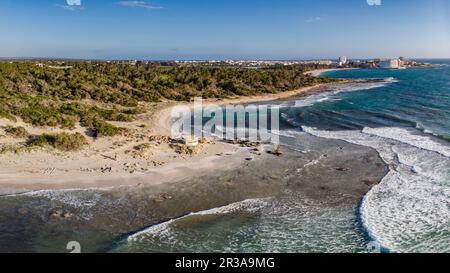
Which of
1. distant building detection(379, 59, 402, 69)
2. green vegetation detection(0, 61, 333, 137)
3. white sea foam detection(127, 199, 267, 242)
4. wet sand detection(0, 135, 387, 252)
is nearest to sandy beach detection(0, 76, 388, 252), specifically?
wet sand detection(0, 135, 387, 252)

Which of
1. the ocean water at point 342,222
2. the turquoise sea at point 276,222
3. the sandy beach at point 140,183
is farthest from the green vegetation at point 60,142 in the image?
the ocean water at point 342,222

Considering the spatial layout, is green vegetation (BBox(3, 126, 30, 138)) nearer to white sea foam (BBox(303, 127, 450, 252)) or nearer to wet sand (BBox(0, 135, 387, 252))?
wet sand (BBox(0, 135, 387, 252))

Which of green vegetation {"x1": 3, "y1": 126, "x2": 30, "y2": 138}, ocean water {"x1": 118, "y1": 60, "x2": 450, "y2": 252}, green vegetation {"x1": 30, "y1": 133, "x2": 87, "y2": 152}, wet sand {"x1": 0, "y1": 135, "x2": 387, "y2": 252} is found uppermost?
green vegetation {"x1": 3, "y1": 126, "x2": 30, "y2": 138}

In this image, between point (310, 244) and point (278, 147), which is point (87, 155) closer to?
point (278, 147)

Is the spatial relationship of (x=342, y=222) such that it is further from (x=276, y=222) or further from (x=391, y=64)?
(x=391, y=64)

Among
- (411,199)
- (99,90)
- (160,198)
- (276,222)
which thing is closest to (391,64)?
(99,90)

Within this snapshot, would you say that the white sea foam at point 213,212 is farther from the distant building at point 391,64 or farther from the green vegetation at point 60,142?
the distant building at point 391,64
